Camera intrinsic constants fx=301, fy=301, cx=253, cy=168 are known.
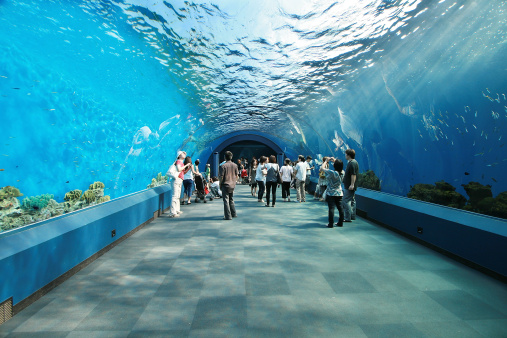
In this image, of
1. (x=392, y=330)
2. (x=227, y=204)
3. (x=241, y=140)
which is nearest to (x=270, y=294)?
(x=392, y=330)

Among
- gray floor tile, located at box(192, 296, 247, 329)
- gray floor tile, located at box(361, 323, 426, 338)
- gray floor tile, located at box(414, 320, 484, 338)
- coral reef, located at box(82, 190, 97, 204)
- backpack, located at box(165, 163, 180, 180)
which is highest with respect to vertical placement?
backpack, located at box(165, 163, 180, 180)

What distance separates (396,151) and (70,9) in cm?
1000

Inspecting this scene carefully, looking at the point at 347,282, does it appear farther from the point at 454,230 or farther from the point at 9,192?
the point at 9,192

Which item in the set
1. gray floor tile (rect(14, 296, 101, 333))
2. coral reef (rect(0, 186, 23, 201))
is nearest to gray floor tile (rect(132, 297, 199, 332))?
gray floor tile (rect(14, 296, 101, 333))

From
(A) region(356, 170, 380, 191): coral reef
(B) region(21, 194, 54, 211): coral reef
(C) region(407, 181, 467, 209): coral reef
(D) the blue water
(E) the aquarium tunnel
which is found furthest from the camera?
(A) region(356, 170, 380, 191): coral reef

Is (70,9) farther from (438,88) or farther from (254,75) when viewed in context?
(438,88)

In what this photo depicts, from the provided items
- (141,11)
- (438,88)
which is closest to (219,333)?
(141,11)

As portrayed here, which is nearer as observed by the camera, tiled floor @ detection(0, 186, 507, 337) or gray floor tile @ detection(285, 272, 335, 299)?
tiled floor @ detection(0, 186, 507, 337)

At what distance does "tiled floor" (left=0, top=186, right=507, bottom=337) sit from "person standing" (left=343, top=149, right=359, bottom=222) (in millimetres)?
1615

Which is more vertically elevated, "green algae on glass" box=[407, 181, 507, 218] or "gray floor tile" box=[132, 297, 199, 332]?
"green algae on glass" box=[407, 181, 507, 218]

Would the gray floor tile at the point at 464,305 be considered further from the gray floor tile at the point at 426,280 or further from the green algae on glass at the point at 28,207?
the green algae on glass at the point at 28,207

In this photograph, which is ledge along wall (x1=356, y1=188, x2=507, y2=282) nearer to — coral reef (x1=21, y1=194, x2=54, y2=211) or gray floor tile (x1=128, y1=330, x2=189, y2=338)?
gray floor tile (x1=128, y1=330, x2=189, y2=338)

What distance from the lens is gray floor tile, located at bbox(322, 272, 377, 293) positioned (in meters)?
3.57

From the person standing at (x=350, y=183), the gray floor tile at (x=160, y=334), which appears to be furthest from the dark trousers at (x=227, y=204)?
the gray floor tile at (x=160, y=334)
